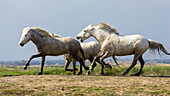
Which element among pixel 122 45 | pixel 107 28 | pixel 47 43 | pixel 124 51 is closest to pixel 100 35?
pixel 107 28

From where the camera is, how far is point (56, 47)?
11492 mm

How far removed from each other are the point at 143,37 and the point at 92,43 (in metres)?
3.27

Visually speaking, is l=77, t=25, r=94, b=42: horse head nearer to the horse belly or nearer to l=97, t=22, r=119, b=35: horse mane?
l=97, t=22, r=119, b=35: horse mane

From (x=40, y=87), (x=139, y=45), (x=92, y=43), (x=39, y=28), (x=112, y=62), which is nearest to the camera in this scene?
(x=40, y=87)

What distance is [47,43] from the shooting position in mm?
11406

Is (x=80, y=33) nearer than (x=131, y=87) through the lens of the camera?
No

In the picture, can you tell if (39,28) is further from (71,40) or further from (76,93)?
(76,93)

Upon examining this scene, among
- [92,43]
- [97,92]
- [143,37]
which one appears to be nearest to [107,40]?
[143,37]

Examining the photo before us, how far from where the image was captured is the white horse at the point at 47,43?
11292 millimetres

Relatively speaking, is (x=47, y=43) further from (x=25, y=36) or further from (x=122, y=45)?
(x=122, y=45)

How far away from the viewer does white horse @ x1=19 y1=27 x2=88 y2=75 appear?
11292mm

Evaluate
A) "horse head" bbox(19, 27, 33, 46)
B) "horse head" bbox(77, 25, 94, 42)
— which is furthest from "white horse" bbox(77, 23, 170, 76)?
"horse head" bbox(19, 27, 33, 46)

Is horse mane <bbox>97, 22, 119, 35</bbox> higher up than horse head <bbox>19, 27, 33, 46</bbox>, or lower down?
higher up

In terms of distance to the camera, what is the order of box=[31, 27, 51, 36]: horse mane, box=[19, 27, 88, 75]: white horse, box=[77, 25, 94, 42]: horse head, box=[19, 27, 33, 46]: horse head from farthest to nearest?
box=[77, 25, 94, 42]: horse head, box=[31, 27, 51, 36]: horse mane, box=[19, 27, 88, 75]: white horse, box=[19, 27, 33, 46]: horse head
